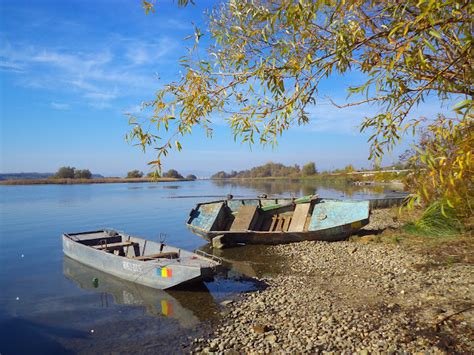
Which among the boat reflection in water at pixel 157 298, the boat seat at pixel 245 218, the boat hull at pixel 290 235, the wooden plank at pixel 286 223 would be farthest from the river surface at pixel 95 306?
the wooden plank at pixel 286 223

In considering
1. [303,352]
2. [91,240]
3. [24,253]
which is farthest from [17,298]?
[303,352]

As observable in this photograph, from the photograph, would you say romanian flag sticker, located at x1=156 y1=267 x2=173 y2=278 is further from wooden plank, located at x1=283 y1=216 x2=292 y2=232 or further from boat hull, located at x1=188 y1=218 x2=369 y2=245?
wooden plank, located at x1=283 y1=216 x2=292 y2=232

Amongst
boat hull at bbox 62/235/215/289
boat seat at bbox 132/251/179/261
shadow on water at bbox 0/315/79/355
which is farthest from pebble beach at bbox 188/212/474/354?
shadow on water at bbox 0/315/79/355

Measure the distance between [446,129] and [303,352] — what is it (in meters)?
4.16

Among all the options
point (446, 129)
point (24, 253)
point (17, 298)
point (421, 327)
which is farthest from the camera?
point (24, 253)

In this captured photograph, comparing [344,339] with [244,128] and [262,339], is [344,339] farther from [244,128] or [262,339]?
[244,128]

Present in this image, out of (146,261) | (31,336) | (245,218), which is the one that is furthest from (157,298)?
(245,218)

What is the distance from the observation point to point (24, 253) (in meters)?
16.6

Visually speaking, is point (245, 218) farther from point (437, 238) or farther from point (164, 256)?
point (437, 238)

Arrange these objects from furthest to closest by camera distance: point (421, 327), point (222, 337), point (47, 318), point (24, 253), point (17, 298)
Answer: point (24, 253)
point (17, 298)
point (47, 318)
point (222, 337)
point (421, 327)

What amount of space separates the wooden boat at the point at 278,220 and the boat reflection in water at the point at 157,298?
4.93 m

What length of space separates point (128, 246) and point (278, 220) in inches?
262

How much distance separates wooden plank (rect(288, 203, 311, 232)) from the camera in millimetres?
15242

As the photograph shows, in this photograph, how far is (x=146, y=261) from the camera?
10250mm
